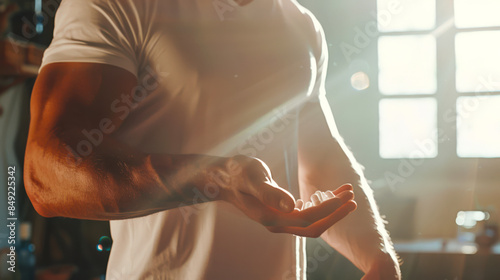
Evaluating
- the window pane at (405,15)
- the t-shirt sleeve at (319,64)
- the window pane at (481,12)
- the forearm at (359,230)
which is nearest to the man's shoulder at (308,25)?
the t-shirt sleeve at (319,64)

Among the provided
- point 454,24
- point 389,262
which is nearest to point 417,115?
point 454,24

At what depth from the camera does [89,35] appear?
0.33m

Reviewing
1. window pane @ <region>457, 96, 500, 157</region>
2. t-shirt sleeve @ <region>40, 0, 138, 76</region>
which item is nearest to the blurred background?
window pane @ <region>457, 96, 500, 157</region>

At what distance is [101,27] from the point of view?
0.34 m

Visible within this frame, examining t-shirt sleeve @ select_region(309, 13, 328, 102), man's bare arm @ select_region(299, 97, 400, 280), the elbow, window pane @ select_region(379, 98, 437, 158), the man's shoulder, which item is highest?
the man's shoulder

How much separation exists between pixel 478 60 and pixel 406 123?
247 millimetres

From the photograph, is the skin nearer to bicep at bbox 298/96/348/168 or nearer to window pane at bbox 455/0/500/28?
bicep at bbox 298/96/348/168

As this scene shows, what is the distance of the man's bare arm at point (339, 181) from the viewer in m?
0.49

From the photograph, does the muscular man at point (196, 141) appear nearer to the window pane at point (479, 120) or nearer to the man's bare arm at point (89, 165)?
the man's bare arm at point (89, 165)

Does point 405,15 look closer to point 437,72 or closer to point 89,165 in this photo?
point 437,72

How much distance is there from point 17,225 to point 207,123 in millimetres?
385

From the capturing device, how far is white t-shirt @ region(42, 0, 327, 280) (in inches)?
13.7

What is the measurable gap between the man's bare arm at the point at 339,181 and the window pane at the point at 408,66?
0.79m

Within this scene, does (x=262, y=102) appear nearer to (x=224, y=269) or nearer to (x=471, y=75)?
(x=224, y=269)
